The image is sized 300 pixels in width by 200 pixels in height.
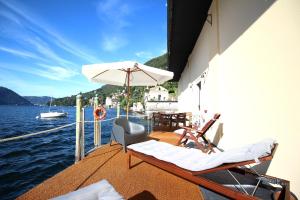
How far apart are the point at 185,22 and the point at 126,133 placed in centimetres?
449

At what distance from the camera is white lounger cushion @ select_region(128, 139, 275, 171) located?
211 cm

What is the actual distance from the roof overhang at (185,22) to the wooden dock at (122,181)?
4.16m

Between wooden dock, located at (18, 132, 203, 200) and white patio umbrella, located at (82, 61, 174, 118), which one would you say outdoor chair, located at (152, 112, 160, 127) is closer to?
white patio umbrella, located at (82, 61, 174, 118)

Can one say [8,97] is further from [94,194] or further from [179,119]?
[94,194]

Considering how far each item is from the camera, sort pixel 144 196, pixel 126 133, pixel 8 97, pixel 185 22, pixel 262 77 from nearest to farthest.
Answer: pixel 144 196 < pixel 262 77 < pixel 126 133 < pixel 185 22 < pixel 8 97

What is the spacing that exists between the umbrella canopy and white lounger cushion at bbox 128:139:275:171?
189cm

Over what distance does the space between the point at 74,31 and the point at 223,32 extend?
534 inches

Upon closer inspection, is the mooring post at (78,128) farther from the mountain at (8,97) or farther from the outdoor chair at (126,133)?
the mountain at (8,97)

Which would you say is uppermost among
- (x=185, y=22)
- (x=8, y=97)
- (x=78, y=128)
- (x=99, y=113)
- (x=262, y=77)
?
(x=8, y=97)

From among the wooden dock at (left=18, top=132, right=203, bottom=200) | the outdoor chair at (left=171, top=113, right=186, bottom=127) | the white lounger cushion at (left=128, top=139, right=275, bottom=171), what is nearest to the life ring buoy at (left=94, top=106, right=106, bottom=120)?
the wooden dock at (left=18, top=132, right=203, bottom=200)

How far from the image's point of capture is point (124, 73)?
6.12 metres

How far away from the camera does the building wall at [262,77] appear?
7.28ft

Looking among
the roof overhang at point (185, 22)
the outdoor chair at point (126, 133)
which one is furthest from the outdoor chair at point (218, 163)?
the roof overhang at point (185, 22)

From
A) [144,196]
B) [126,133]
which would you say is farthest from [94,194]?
[126,133]
